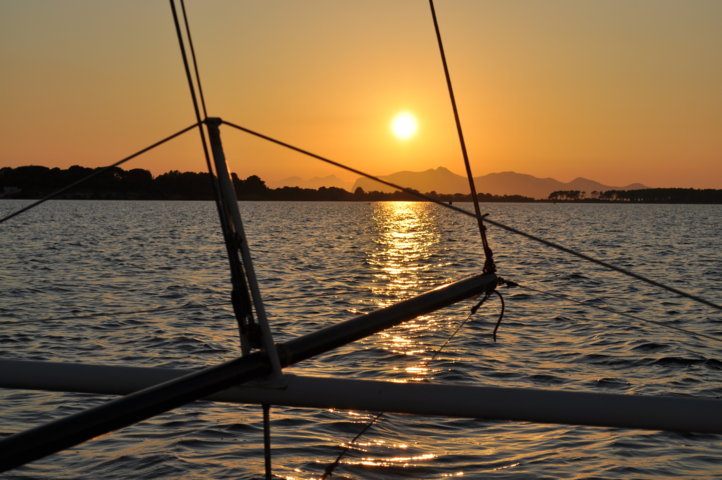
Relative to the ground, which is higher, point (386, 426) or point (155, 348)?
point (155, 348)

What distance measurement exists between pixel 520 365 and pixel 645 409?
1229 centimetres

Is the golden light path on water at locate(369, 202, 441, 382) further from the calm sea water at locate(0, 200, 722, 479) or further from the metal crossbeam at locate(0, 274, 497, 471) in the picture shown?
the metal crossbeam at locate(0, 274, 497, 471)

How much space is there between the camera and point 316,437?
10570 mm

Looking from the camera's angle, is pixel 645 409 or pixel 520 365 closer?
pixel 645 409

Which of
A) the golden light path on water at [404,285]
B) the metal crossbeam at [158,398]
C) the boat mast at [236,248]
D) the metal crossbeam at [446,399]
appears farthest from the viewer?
the golden light path on water at [404,285]

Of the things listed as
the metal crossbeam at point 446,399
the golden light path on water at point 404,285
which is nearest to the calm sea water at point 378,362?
the golden light path on water at point 404,285

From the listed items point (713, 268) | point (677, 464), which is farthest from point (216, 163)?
point (713, 268)

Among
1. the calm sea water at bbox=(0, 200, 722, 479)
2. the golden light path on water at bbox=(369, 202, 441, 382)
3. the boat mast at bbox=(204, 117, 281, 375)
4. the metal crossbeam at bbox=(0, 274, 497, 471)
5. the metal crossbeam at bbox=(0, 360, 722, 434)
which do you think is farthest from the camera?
the golden light path on water at bbox=(369, 202, 441, 382)

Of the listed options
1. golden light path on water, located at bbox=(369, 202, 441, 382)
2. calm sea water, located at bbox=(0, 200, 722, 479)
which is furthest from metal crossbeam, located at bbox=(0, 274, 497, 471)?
calm sea water, located at bbox=(0, 200, 722, 479)

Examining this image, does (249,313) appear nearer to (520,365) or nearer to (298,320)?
(520,365)

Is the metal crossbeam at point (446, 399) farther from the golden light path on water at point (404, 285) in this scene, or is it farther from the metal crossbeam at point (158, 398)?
the golden light path on water at point (404, 285)

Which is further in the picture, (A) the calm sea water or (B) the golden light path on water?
(B) the golden light path on water

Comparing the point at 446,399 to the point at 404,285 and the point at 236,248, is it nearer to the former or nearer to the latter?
the point at 236,248

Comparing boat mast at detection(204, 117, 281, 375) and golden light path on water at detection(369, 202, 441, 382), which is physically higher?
boat mast at detection(204, 117, 281, 375)
